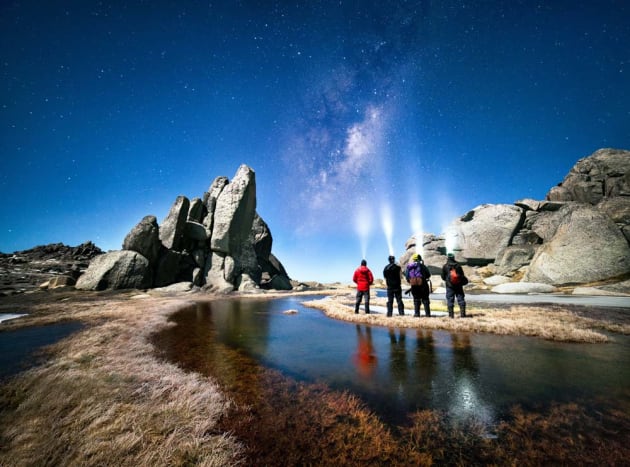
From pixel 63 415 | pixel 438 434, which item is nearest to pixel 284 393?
pixel 438 434

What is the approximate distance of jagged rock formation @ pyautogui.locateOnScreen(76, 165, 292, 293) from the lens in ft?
85.3

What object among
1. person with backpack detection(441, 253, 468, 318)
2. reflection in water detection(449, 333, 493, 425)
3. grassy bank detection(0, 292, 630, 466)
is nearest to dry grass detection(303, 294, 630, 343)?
person with backpack detection(441, 253, 468, 318)

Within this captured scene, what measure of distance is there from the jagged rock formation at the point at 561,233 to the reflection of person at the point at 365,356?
90.9 ft

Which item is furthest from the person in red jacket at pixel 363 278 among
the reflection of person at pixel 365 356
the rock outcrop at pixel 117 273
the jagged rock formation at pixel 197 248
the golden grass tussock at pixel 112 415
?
the rock outcrop at pixel 117 273

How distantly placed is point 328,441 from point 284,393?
1397mm

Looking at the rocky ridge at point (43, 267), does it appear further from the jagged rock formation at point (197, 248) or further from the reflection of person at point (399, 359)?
the reflection of person at point (399, 359)

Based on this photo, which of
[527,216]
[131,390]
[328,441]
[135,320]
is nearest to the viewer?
[328,441]

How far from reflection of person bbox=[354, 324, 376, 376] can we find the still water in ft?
0.07

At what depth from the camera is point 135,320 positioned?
31.4 feet

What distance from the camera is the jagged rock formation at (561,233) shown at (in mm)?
23125

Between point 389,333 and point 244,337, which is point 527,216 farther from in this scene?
point 244,337

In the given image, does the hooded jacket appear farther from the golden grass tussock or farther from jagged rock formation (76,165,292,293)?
jagged rock formation (76,165,292,293)

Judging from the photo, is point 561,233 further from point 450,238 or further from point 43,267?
point 43,267

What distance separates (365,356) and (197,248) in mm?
33834
